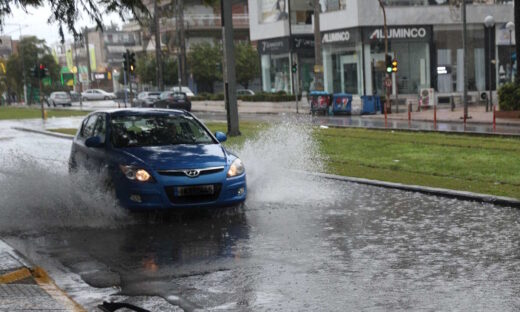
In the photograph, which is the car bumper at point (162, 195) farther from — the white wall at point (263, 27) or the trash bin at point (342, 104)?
the white wall at point (263, 27)

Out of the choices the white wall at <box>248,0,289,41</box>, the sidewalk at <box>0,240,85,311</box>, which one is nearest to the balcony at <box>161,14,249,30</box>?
the white wall at <box>248,0,289,41</box>

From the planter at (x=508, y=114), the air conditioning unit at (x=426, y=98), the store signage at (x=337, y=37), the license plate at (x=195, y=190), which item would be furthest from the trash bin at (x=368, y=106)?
the license plate at (x=195, y=190)

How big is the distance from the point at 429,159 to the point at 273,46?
47.1 metres

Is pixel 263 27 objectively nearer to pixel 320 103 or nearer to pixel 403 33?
pixel 403 33

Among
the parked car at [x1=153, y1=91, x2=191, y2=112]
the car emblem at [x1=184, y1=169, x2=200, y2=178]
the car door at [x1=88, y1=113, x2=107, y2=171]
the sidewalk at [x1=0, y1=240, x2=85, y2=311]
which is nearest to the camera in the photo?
the sidewalk at [x1=0, y1=240, x2=85, y2=311]

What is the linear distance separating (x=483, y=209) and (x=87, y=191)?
5.53 meters

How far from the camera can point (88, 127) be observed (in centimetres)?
1236

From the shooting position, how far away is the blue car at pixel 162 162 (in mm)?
9555

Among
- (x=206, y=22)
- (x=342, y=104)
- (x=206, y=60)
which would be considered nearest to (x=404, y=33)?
(x=342, y=104)

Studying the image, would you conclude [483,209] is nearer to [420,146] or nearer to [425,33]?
[420,146]

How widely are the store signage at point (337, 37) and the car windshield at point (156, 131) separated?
42258 millimetres

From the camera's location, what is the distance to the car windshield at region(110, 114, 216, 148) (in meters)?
10.8

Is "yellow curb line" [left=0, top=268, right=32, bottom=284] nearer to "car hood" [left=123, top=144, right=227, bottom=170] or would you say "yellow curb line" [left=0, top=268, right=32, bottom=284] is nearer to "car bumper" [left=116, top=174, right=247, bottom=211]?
"car bumper" [left=116, top=174, right=247, bottom=211]

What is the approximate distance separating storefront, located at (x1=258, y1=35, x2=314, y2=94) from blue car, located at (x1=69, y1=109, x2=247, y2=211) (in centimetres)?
4943
